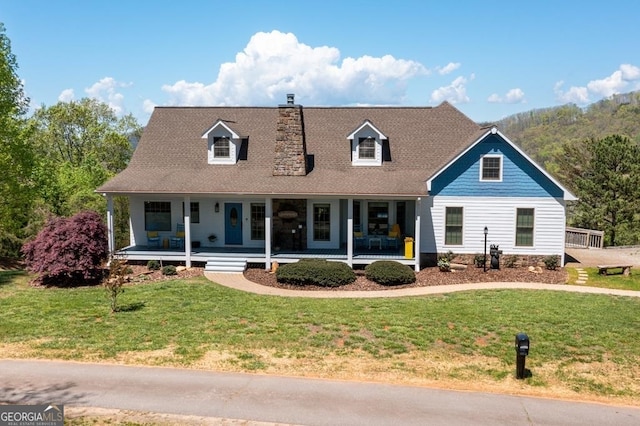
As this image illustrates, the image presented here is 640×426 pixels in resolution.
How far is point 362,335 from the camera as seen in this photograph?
1339 cm

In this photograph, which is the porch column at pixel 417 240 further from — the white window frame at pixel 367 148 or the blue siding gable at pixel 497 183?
the white window frame at pixel 367 148

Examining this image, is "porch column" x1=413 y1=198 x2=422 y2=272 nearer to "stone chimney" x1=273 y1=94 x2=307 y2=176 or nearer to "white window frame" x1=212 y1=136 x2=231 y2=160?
"stone chimney" x1=273 y1=94 x2=307 y2=176

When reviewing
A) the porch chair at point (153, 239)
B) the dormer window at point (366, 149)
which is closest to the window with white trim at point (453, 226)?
the dormer window at point (366, 149)

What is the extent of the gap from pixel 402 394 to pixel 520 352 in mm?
2792

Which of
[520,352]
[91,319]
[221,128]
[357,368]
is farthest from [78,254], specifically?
[520,352]

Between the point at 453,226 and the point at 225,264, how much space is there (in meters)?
10.4

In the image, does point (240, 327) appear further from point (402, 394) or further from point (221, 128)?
point (221, 128)

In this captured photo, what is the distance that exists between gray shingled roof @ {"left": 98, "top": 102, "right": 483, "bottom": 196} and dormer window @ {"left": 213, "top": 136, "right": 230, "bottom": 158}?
0.61m

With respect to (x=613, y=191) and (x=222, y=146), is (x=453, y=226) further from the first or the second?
(x=613, y=191)

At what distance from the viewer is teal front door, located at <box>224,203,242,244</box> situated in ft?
79.0

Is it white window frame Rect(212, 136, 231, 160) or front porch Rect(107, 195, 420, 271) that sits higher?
white window frame Rect(212, 136, 231, 160)

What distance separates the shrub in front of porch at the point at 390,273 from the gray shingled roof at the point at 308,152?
3.03m

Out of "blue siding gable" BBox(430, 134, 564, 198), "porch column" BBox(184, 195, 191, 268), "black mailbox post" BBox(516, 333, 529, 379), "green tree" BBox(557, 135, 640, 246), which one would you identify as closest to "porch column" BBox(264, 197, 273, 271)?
"porch column" BBox(184, 195, 191, 268)

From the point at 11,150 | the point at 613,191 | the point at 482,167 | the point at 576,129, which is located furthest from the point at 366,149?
the point at 576,129
